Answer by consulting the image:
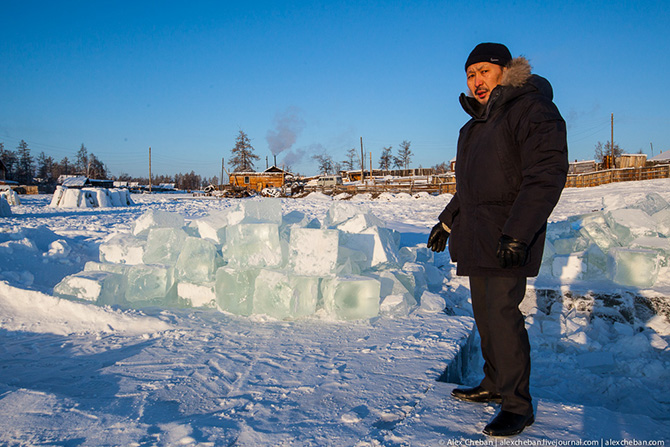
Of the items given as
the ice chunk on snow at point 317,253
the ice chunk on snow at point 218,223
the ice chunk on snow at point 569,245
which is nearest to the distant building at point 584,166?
the ice chunk on snow at point 569,245

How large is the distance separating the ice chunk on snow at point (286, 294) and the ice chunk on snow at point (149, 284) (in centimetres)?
102

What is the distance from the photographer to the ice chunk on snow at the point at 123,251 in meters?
4.54

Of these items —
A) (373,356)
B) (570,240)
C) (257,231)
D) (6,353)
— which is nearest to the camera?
(373,356)

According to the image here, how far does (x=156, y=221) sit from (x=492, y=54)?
4.41 m

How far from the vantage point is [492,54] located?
5.89 ft

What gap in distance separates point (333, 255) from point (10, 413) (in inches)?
90.5

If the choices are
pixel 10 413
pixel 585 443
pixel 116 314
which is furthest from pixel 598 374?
pixel 116 314

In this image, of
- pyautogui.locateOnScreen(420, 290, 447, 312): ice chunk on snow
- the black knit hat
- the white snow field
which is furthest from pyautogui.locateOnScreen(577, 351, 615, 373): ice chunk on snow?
the black knit hat

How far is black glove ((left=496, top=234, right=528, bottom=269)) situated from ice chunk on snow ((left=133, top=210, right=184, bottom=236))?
4.33 metres

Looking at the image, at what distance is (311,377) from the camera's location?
7.42 ft

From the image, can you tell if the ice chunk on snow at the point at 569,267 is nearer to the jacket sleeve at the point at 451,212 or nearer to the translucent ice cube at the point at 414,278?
the translucent ice cube at the point at 414,278

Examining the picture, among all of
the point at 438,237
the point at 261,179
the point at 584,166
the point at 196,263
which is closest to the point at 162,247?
the point at 196,263

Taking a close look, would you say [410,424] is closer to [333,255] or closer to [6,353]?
[333,255]

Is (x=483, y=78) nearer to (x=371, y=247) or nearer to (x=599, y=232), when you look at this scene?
(x=371, y=247)
